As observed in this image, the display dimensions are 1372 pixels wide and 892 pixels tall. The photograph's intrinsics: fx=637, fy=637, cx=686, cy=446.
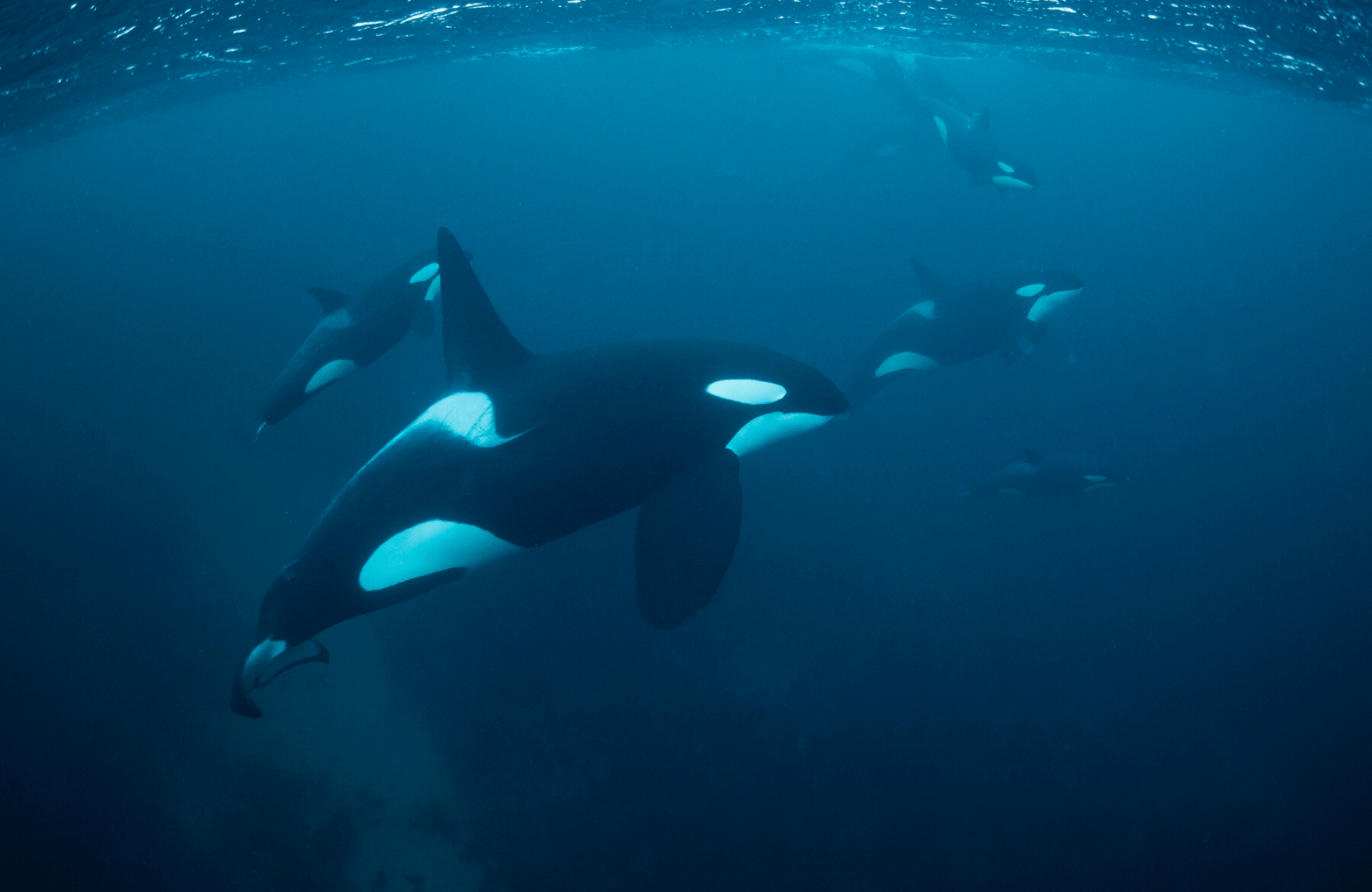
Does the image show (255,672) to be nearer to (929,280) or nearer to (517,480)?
(517,480)

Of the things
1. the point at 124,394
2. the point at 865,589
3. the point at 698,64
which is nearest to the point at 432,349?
the point at 124,394

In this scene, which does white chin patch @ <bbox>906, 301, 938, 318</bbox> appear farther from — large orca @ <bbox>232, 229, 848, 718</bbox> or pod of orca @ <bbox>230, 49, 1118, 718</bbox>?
large orca @ <bbox>232, 229, 848, 718</bbox>

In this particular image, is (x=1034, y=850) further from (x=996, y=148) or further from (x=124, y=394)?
(x=124, y=394)

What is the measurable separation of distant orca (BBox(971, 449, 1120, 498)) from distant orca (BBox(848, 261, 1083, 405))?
1.64 meters

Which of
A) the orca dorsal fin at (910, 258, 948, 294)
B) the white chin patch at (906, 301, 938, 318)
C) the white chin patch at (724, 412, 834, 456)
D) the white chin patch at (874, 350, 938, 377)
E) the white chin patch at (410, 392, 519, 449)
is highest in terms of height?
the white chin patch at (410, 392, 519, 449)

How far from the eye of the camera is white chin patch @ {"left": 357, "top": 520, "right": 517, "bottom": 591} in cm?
419

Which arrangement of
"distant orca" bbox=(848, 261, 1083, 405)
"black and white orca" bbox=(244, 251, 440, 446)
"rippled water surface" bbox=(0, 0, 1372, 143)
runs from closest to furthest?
"black and white orca" bbox=(244, 251, 440, 446)
"distant orca" bbox=(848, 261, 1083, 405)
"rippled water surface" bbox=(0, 0, 1372, 143)

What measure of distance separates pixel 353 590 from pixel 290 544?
733 centimetres

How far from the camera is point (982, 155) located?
1324cm

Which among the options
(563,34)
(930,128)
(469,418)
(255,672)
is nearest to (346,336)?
(469,418)

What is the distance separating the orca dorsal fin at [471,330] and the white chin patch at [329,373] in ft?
11.4

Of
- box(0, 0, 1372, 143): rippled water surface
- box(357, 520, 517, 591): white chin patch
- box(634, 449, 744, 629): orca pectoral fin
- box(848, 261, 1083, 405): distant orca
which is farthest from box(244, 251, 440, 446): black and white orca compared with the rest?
box(0, 0, 1372, 143): rippled water surface

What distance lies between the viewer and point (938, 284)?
951 centimetres

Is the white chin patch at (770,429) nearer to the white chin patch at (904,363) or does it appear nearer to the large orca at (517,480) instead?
the large orca at (517,480)
